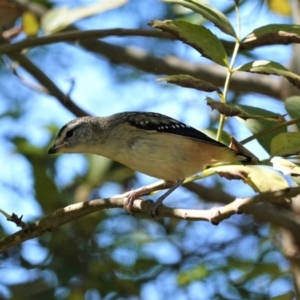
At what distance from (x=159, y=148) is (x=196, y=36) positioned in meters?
1.13

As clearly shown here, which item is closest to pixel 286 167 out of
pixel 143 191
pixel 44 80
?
pixel 143 191

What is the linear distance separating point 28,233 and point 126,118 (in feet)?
4.78

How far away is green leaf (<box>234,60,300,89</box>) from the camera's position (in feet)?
9.73

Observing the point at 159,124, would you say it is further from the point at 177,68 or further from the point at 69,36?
the point at 177,68

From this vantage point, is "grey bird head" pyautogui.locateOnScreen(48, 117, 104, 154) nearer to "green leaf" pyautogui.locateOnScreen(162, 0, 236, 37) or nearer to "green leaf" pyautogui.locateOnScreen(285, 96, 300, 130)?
"green leaf" pyautogui.locateOnScreen(162, 0, 236, 37)

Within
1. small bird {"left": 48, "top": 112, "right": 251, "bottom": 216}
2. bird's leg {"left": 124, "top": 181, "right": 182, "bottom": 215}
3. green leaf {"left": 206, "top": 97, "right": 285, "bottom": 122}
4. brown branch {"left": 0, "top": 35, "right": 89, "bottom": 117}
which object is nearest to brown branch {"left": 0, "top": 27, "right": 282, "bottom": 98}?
brown branch {"left": 0, "top": 35, "right": 89, "bottom": 117}

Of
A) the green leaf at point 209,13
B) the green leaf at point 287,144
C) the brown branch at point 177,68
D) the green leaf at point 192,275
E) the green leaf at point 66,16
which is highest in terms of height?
the brown branch at point 177,68

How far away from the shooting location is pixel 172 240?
588 centimetres

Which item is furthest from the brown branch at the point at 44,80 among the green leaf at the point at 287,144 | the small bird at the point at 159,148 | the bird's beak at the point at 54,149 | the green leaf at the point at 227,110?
the green leaf at the point at 287,144

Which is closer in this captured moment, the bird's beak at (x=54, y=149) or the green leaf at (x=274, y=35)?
the green leaf at (x=274, y=35)

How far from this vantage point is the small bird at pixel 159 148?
393 centimetres

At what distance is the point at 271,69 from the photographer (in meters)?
2.98

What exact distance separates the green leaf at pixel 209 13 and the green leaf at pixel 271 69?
28 cm

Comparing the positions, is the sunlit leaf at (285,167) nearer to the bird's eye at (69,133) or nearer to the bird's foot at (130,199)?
the bird's foot at (130,199)
